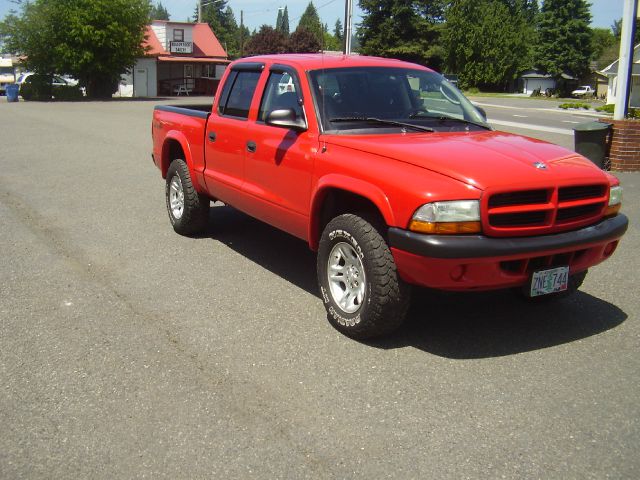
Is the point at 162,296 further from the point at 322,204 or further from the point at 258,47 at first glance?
the point at 258,47

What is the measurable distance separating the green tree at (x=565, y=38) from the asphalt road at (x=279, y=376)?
78.6 metres

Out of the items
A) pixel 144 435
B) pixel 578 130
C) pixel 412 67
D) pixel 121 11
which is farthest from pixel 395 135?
pixel 121 11

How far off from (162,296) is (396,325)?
2.05 m

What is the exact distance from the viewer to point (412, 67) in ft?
20.3

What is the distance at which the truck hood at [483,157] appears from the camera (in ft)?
13.9

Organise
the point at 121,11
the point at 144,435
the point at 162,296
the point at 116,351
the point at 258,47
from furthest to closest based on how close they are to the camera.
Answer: the point at 258,47
the point at 121,11
the point at 162,296
the point at 116,351
the point at 144,435

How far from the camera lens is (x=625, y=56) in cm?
1342

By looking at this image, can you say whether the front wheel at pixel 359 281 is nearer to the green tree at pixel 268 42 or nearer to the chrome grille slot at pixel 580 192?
the chrome grille slot at pixel 580 192

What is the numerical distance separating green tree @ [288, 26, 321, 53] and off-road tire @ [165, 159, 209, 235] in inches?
2713

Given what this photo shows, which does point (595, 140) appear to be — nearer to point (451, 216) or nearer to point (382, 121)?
point (382, 121)

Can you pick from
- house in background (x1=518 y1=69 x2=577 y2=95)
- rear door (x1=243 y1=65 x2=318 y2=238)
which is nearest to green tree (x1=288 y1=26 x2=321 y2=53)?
house in background (x1=518 y1=69 x2=577 y2=95)

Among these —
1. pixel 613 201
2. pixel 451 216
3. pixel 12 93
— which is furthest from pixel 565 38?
pixel 451 216

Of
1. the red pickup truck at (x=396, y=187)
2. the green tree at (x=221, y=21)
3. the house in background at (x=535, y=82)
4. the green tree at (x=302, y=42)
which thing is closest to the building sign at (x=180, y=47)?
the green tree at (x=302, y=42)

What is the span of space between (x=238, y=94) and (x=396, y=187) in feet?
8.94
